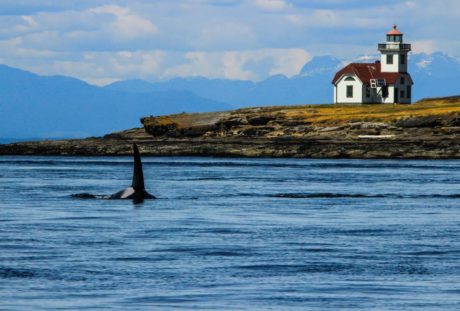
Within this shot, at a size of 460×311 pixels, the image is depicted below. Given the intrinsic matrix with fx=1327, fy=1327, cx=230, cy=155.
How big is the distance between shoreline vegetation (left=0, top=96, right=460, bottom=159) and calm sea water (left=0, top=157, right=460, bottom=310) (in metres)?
56.6

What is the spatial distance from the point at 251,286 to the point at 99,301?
13.5 feet

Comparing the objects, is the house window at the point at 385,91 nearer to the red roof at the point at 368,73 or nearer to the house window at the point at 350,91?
the red roof at the point at 368,73

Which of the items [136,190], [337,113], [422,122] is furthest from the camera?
[337,113]

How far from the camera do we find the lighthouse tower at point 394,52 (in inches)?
6585

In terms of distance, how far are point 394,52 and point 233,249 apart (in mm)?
131122

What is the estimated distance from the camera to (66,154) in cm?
14938

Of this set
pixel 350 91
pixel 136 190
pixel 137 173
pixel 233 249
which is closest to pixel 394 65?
pixel 350 91

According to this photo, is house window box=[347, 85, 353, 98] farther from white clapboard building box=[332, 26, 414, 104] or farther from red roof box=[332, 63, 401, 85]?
red roof box=[332, 63, 401, 85]

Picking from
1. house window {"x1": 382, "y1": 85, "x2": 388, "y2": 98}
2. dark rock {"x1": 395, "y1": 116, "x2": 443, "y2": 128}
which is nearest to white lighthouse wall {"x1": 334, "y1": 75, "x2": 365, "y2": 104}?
house window {"x1": 382, "y1": 85, "x2": 388, "y2": 98}

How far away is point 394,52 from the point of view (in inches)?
6585

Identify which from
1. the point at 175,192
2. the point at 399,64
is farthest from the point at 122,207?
the point at 399,64

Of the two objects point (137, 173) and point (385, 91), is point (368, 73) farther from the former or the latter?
point (137, 173)

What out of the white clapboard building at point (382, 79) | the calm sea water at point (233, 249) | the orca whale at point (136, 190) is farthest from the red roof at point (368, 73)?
the orca whale at point (136, 190)

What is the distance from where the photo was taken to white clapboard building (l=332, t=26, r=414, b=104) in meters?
168
